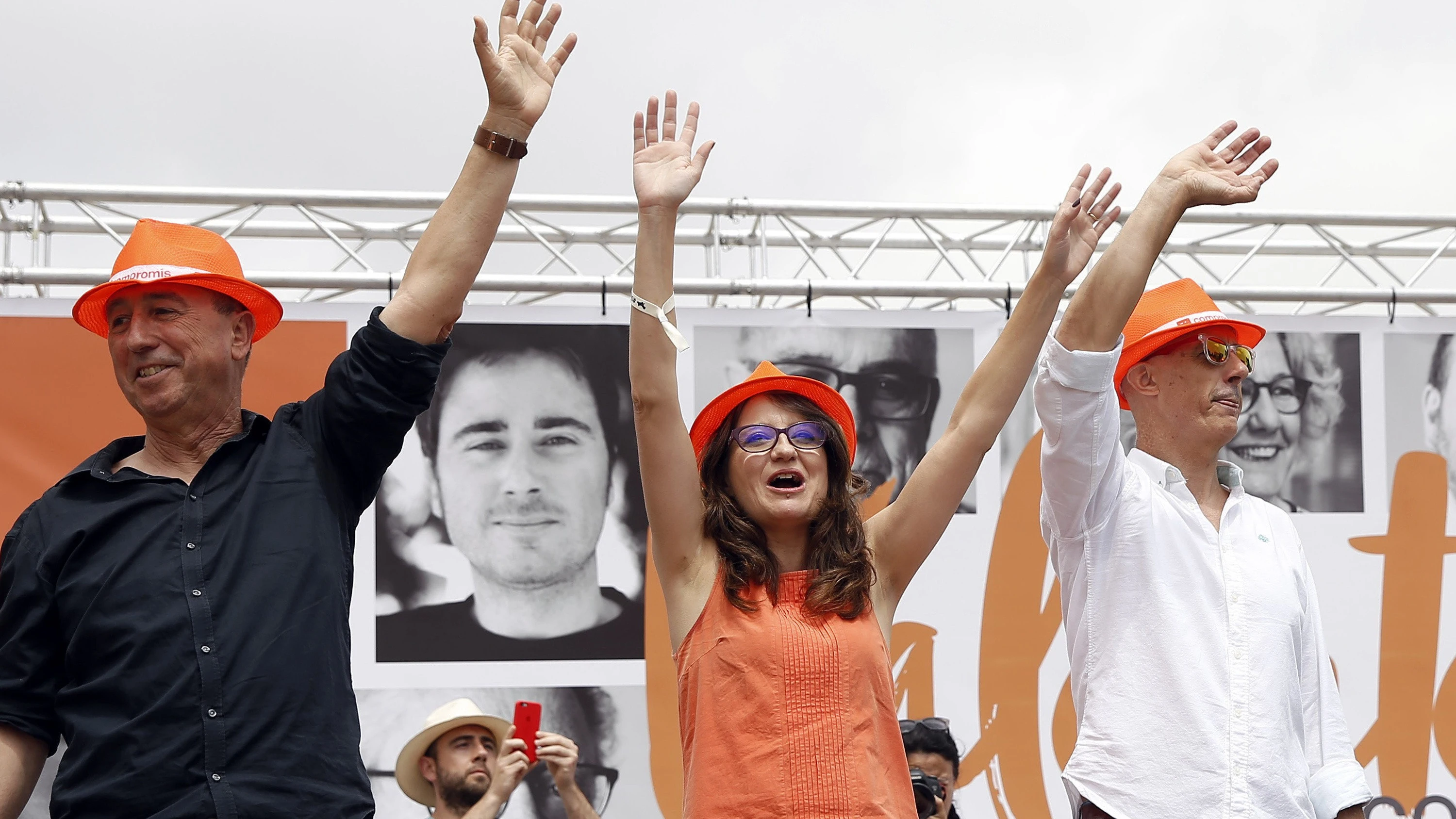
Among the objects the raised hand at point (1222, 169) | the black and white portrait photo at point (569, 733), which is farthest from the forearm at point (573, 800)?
the raised hand at point (1222, 169)

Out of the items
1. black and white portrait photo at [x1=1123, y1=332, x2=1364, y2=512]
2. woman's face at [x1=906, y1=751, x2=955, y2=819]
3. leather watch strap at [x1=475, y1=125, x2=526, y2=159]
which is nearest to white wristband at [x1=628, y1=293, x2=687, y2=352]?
leather watch strap at [x1=475, y1=125, x2=526, y2=159]

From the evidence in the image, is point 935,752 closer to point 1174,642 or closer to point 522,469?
point 522,469

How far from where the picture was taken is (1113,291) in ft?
8.45

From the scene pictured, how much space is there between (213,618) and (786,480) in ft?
3.47

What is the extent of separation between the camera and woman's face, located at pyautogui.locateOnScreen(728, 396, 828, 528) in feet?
8.27

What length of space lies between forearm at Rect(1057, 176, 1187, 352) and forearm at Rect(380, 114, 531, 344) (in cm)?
111

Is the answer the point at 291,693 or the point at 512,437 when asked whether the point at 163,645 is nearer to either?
the point at 291,693

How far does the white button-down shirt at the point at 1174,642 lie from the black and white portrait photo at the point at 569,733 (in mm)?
2729

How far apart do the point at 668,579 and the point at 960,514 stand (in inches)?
124

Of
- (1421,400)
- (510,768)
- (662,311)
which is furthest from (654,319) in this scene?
(1421,400)

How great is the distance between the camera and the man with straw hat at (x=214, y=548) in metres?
2.03

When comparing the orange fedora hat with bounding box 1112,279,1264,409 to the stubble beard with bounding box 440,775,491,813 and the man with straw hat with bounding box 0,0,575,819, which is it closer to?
the man with straw hat with bounding box 0,0,575,819

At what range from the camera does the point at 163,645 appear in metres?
2.06

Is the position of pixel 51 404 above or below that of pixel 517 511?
above
